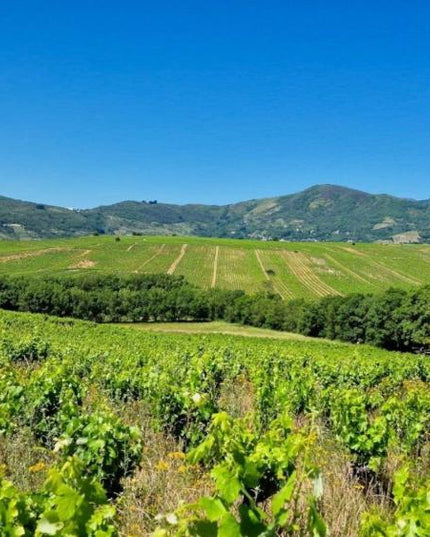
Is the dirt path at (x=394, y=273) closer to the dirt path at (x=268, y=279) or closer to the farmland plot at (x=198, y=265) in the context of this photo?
the dirt path at (x=268, y=279)

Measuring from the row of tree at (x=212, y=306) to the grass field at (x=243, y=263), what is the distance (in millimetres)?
19044

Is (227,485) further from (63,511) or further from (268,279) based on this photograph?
(268,279)

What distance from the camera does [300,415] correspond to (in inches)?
468

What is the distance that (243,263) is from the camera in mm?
136125

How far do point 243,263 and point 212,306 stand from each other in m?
48.8

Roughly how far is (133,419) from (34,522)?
6416 mm

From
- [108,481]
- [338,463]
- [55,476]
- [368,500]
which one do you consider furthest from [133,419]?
[55,476]

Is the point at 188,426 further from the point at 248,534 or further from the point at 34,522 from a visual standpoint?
the point at 248,534

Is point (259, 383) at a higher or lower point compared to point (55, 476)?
lower

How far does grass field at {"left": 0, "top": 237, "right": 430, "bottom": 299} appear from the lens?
11638cm

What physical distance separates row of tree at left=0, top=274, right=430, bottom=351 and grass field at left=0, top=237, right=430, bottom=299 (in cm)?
1904

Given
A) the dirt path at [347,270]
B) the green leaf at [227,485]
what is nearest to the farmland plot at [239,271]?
the dirt path at [347,270]

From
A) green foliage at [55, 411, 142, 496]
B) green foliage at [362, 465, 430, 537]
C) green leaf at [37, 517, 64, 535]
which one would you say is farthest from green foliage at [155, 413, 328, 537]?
green foliage at [55, 411, 142, 496]

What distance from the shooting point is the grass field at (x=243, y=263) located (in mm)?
116375
